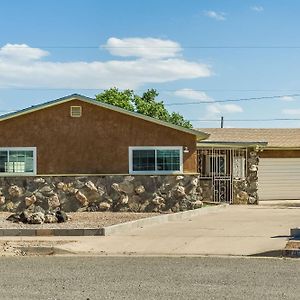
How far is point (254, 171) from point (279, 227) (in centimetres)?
1119

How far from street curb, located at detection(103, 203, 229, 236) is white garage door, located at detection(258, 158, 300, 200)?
7.25m

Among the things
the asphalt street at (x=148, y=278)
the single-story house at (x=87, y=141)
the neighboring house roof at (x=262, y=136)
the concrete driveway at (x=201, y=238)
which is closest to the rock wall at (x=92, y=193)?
the single-story house at (x=87, y=141)

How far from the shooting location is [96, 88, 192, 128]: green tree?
53219mm

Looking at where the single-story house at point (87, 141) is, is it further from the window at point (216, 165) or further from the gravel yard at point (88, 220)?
the window at point (216, 165)

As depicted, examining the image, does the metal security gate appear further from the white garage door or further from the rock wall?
Result: the rock wall

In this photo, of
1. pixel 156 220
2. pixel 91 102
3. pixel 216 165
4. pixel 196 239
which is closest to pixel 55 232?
pixel 196 239

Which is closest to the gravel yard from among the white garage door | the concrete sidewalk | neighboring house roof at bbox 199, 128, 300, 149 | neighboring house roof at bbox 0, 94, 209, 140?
the concrete sidewalk

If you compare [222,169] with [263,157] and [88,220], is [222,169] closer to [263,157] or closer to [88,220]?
[263,157]

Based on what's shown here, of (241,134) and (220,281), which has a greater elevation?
(241,134)

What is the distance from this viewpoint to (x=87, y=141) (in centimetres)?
2466

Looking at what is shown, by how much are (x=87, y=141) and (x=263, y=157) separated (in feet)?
38.1

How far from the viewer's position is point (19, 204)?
79.4 feet

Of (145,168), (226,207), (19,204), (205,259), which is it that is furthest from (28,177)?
(205,259)

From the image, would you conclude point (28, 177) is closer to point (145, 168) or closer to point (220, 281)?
point (145, 168)
